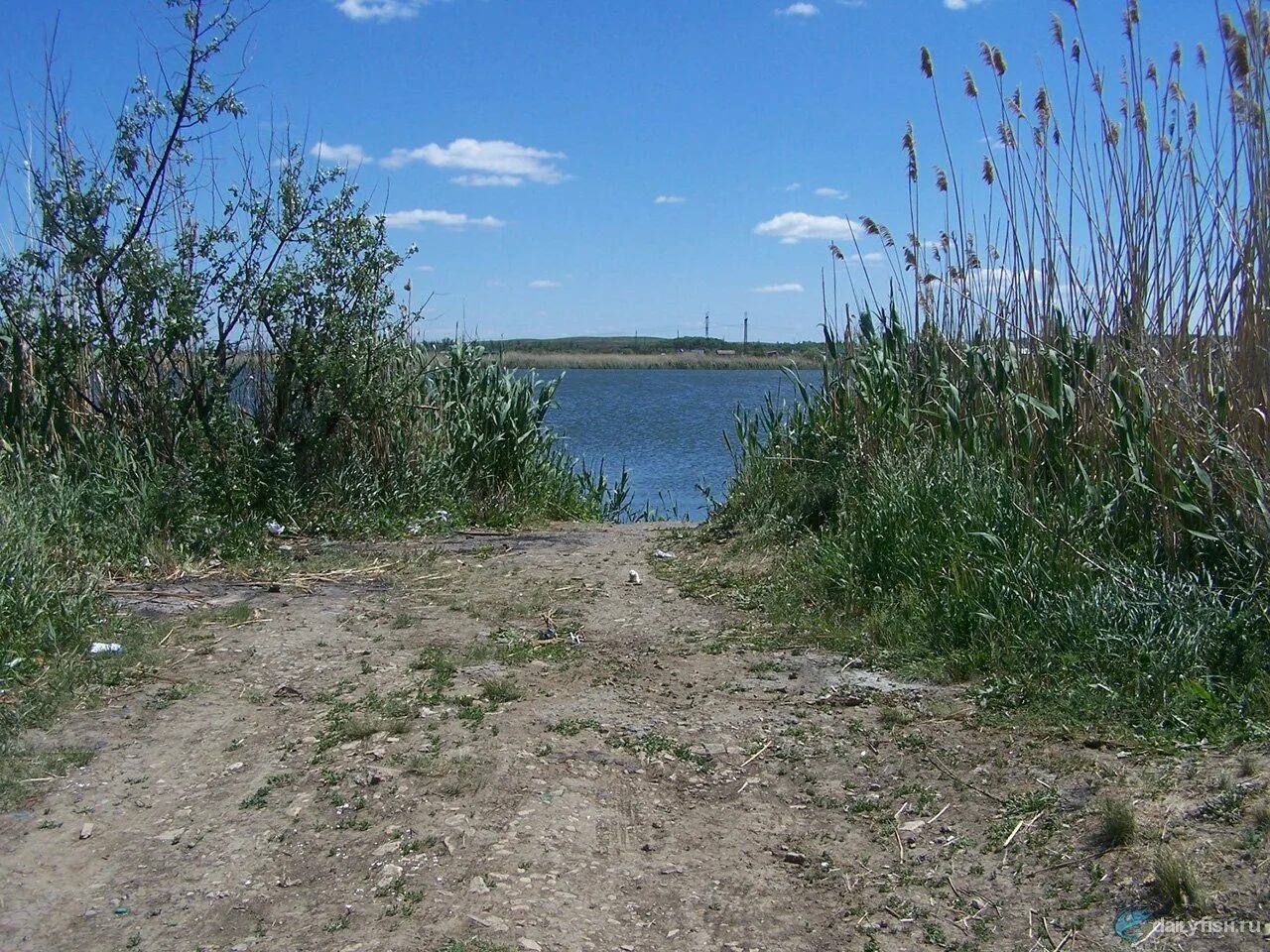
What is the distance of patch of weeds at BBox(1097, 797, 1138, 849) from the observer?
11.3 feet

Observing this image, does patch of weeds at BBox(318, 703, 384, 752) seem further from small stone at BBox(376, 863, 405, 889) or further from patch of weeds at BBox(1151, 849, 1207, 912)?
patch of weeds at BBox(1151, 849, 1207, 912)

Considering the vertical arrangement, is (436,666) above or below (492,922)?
above

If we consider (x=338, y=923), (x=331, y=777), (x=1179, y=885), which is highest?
(x=1179, y=885)

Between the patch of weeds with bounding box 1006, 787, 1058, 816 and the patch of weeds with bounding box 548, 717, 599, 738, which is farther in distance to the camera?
the patch of weeds with bounding box 548, 717, 599, 738

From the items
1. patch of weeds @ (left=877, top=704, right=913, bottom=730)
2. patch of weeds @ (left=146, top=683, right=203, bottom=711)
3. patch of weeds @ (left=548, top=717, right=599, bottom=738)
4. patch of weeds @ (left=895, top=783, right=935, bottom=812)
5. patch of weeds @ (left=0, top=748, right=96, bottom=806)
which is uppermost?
patch of weeds @ (left=877, top=704, right=913, bottom=730)

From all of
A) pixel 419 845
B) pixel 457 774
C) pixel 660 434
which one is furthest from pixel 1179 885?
pixel 660 434

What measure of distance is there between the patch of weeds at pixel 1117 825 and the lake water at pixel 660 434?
638cm

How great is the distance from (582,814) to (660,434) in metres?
23.9

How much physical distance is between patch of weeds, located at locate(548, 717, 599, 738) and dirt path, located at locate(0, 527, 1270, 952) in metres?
0.02

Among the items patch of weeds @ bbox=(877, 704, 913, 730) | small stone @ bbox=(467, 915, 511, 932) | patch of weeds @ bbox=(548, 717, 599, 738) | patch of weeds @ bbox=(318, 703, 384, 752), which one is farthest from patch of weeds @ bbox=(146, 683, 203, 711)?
patch of weeds @ bbox=(877, 704, 913, 730)

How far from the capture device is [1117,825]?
11.3 feet

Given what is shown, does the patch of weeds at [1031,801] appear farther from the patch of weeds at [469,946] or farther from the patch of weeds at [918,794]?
the patch of weeds at [469,946]

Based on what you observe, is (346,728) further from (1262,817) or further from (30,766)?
(1262,817)

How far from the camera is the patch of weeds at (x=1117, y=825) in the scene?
343 centimetres
